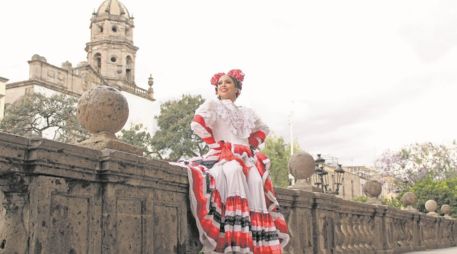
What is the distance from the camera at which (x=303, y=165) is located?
694cm

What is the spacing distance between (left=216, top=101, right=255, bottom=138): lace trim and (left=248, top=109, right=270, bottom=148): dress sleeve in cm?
12

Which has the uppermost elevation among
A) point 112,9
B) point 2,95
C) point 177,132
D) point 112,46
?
point 112,9

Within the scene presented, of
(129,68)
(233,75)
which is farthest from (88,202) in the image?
(129,68)

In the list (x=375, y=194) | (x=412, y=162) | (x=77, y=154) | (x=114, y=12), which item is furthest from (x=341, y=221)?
(x=114, y=12)

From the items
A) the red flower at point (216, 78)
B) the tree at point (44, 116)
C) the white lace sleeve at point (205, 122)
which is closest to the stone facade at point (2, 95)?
the tree at point (44, 116)

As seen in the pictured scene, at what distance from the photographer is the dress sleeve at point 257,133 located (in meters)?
5.12

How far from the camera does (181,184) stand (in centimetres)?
427

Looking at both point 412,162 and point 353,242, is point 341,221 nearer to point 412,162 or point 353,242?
point 353,242

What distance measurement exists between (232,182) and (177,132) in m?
31.5

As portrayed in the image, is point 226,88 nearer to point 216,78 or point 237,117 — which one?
point 216,78

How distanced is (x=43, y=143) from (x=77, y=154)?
0.93 feet

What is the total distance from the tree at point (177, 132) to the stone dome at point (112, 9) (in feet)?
A: 48.1

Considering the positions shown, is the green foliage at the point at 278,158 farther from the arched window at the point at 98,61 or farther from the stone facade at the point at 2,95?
the stone facade at the point at 2,95

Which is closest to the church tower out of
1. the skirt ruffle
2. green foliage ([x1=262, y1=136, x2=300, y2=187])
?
green foliage ([x1=262, y1=136, x2=300, y2=187])
